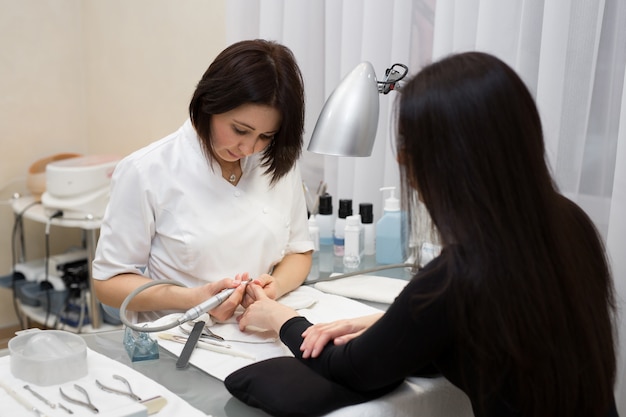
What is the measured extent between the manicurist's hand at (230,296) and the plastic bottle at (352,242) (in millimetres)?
485

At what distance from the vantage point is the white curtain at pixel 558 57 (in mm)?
1558

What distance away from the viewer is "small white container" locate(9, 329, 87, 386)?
3.41 feet

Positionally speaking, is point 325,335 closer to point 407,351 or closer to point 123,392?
point 407,351

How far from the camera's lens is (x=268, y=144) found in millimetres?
1540

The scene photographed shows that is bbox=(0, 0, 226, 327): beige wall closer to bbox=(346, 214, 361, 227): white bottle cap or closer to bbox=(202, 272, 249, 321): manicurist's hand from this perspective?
bbox=(346, 214, 361, 227): white bottle cap

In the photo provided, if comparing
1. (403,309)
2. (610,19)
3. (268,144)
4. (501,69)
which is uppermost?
(610,19)

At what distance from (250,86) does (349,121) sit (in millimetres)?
230

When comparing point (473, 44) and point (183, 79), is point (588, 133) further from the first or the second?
point (183, 79)

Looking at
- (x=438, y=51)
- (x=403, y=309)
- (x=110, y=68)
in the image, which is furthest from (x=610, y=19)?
(x=110, y=68)

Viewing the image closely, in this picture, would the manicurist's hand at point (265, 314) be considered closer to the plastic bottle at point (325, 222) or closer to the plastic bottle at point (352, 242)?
the plastic bottle at point (352, 242)

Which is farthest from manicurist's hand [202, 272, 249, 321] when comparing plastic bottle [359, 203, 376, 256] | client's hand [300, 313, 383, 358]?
plastic bottle [359, 203, 376, 256]

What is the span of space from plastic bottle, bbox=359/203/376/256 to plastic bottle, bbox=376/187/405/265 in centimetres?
5

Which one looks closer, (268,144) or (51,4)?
(268,144)

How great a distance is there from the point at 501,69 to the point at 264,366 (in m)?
0.56
